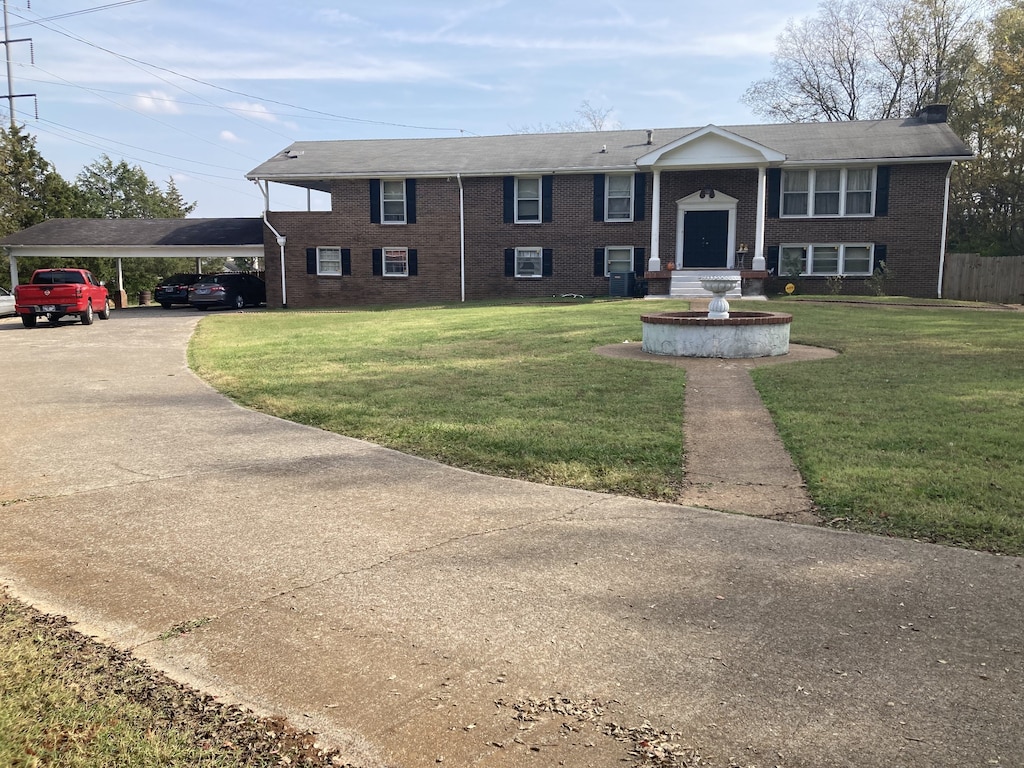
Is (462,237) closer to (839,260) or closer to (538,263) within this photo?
(538,263)

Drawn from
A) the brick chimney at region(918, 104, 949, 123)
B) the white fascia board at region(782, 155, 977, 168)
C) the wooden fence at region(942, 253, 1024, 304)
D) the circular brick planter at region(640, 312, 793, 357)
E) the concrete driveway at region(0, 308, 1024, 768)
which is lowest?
the concrete driveway at region(0, 308, 1024, 768)

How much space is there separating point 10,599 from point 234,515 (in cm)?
153

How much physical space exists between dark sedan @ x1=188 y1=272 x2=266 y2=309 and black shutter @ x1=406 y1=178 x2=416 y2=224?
8.40m

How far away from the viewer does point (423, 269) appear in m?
31.2

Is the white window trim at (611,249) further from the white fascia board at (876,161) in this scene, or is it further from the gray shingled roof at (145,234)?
the gray shingled roof at (145,234)

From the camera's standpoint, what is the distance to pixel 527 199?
30078 mm

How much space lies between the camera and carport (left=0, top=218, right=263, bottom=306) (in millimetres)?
34312

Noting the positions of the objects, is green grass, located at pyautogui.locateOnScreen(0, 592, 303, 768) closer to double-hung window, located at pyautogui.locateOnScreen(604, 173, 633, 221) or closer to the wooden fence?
double-hung window, located at pyautogui.locateOnScreen(604, 173, 633, 221)

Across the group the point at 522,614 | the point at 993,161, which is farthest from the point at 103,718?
the point at 993,161

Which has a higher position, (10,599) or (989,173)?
(989,173)

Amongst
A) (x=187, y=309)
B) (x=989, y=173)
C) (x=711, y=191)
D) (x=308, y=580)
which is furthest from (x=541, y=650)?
(x=989, y=173)

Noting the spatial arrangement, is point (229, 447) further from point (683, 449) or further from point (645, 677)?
point (645, 677)

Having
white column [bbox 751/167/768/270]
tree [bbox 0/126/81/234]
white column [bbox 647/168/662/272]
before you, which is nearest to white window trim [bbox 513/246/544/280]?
white column [bbox 647/168/662/272]

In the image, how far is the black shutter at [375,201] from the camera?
3086 cm
